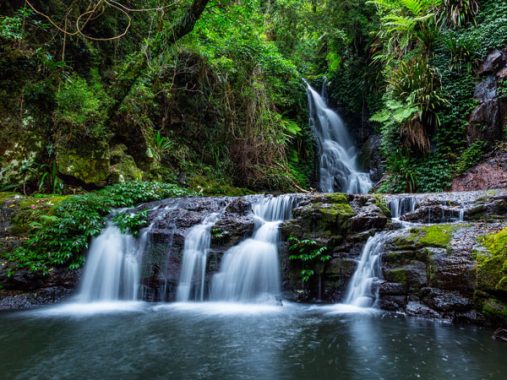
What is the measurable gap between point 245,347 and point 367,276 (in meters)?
2.39

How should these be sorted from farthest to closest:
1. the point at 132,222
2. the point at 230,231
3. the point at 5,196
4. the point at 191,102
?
the point at 191,102, the point at 5,196, the point at 132,222, the point at 230,231

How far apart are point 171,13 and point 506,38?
30.9ft

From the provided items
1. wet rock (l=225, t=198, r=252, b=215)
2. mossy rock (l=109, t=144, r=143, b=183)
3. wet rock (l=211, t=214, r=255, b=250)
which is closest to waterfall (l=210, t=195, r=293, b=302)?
wet rock (l=211, t=214, r=255, b=250)

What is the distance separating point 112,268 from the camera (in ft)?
21.1

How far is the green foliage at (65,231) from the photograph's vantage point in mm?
6090

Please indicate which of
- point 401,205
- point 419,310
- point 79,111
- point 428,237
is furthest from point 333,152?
point 419,310

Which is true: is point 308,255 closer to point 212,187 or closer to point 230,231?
point 230,231

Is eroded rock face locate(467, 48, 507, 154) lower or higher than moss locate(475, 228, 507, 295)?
higher

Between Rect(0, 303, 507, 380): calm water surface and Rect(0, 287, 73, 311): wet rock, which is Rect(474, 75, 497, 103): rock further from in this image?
Rect(0, 287, 73, 311): wet rock

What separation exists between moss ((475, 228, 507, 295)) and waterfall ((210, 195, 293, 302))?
290 centimetres

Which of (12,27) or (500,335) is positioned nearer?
(500,335)

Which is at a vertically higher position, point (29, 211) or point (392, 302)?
point (29, 211)

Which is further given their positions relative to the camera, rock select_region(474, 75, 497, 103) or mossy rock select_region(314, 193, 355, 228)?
rock select_region(474, 75, 497, 103)

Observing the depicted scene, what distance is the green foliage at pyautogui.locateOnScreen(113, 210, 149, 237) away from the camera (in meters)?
6.76
